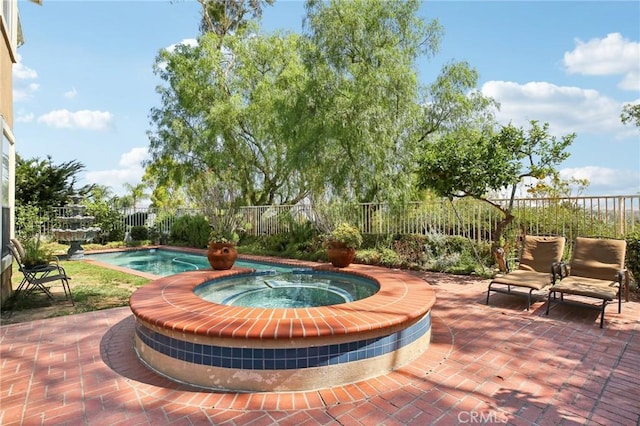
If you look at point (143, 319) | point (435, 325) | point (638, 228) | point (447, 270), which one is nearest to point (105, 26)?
point (143, 319)

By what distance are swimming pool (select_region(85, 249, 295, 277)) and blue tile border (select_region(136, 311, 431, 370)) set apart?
20.5ft

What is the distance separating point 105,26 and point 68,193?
1132 centimetres

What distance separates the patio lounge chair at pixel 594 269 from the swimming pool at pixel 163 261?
21.0 feet

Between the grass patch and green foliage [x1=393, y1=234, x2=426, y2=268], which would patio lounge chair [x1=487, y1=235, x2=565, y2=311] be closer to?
green foliage [x1=393, y1=234, x2=426, y2=268]

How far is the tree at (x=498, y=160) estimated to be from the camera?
281 inches

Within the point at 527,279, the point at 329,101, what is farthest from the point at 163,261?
the point at 527,279

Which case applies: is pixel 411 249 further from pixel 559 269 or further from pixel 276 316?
pixel 276 316

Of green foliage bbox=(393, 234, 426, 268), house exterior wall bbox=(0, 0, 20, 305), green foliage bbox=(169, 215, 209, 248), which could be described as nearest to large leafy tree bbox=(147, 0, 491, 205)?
green foliage bbox=(393, 234, 426, 268)

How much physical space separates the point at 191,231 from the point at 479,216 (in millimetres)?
12203

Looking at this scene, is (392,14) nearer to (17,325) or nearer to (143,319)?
(143,319)

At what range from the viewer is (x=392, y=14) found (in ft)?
32.9

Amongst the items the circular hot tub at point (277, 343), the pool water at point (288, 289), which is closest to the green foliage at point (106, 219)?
the pool water at point (288, 289)

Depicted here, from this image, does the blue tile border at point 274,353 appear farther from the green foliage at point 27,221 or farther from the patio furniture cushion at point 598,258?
the green foliage at point 27,221

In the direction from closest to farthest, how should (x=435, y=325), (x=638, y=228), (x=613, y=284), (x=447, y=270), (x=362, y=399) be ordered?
(x=362, y=399) < (x=435, y=325) < (x=613, y=284) < (x=638, y=228) < (x=447, y=270)
